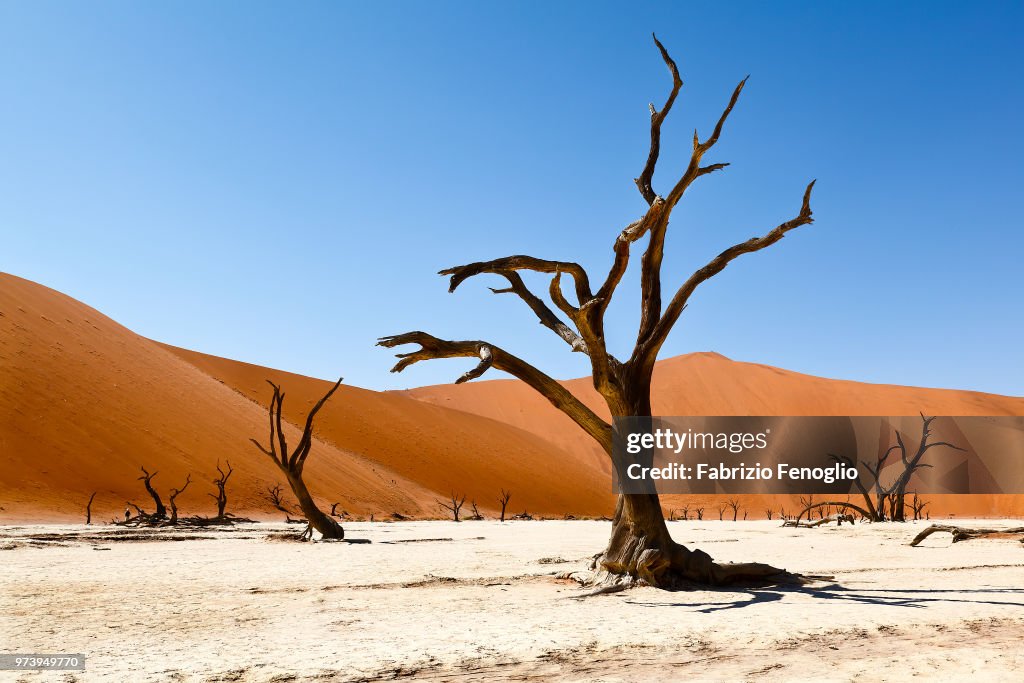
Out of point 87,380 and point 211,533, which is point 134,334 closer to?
point 87,380

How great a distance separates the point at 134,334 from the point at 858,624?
52.9 meters

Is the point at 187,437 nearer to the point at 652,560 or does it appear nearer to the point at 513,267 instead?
the point at 513,267

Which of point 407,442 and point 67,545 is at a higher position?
point 407,442

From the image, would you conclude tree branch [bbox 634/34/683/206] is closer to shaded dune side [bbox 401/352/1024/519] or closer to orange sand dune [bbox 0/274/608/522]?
orange sand dune [bbox 0/274/608/522]

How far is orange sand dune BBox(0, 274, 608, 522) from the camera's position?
30.3 metres

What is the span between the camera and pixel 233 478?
3525cm

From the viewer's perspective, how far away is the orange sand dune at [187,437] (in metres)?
30.3

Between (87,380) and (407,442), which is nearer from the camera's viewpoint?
(87,380)

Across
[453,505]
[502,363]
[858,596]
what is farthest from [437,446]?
[858,596]

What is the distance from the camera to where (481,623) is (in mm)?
6750

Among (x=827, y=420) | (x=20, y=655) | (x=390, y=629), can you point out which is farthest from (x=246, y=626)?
(x=827, y=420)

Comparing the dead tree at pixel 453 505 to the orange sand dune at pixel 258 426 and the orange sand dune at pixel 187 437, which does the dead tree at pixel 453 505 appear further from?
the orange sand dune at pixel 258 426

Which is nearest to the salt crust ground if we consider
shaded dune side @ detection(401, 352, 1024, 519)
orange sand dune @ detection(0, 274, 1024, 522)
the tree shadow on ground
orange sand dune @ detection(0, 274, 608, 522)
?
the tree shadow on ground

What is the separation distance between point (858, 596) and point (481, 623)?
416 cm
